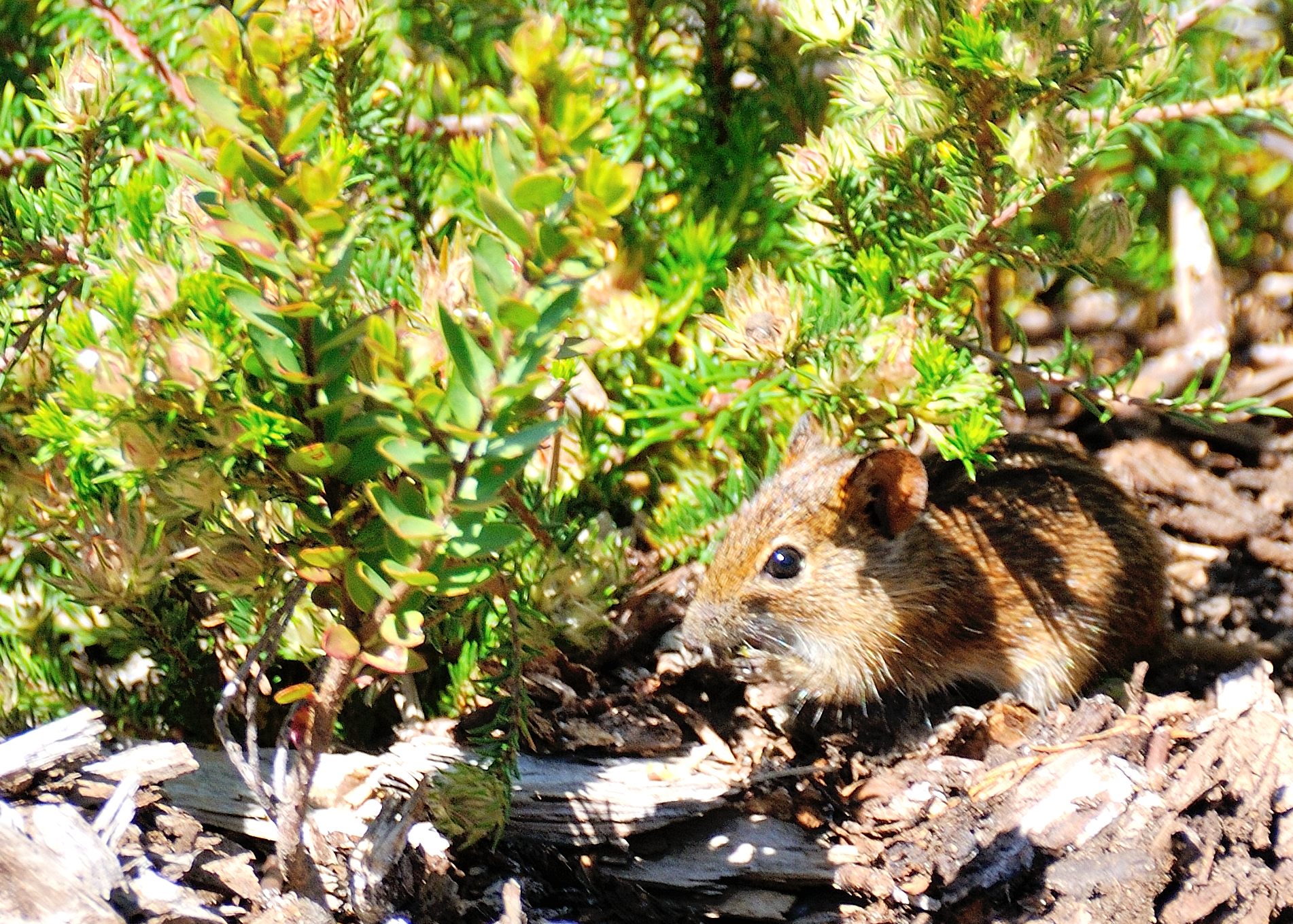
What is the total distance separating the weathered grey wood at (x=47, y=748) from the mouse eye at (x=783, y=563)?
67.1 inches

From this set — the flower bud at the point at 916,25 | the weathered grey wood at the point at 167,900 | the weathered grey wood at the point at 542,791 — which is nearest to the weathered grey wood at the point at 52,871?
the weathered grey wood at the point at 167,900

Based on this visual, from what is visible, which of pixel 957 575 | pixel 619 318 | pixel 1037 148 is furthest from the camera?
pixel 957 575

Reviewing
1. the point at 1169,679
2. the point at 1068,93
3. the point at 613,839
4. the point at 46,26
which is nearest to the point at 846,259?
the point at 1068,93

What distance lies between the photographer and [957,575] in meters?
3.34

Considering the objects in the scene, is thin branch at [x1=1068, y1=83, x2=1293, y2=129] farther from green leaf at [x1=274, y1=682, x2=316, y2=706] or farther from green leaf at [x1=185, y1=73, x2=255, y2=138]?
green leaf at [x1=274, y1=682, x2=316, y2=706]

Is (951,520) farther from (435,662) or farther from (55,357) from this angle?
(55,357)

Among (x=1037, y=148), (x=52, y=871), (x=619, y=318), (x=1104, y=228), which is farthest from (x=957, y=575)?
(x=52, y=871)

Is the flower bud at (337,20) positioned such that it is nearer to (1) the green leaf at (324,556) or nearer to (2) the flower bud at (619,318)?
(2) the flower bud at (619,318)

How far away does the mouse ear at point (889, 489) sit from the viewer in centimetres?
286

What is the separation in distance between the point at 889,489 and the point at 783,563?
1.19 ft

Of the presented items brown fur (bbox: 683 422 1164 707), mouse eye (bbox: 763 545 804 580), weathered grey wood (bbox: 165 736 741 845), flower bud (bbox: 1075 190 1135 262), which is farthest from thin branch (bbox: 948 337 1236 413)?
weathered grey wood (bbox: 165 736 741 845)

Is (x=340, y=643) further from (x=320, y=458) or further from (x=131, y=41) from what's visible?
(x=131, y=41)

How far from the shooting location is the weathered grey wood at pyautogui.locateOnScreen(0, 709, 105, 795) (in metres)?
1.97

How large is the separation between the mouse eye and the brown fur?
0.02 metres
